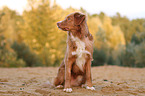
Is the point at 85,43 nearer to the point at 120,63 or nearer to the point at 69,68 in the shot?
the point at 69,68

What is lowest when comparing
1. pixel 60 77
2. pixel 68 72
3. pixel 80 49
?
pixel 60 77

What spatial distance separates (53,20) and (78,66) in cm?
2211

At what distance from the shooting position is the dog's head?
4.48 metres

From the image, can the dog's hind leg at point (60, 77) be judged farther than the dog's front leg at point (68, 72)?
Yes

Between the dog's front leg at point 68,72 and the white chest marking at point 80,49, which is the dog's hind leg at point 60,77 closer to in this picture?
the dog's front leg at point 68,72

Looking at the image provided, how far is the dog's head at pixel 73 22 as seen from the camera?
4484mm

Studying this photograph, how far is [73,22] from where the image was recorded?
14.9 ft

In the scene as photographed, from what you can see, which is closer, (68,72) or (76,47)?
(76,47)

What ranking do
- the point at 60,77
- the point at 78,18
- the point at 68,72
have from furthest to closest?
1. the point at 60,77
2. the point at 68,72
3. the point at 78,18

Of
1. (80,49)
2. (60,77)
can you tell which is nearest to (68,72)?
(60,77)

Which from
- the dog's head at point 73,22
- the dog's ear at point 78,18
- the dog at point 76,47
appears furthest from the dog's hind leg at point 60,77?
the dog's ear at point 78,18

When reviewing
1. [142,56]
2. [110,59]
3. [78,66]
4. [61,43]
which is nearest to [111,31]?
[61,43]

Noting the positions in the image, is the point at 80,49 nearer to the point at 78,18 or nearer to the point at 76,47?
the point at 76,47

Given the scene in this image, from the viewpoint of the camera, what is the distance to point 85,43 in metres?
4.57
